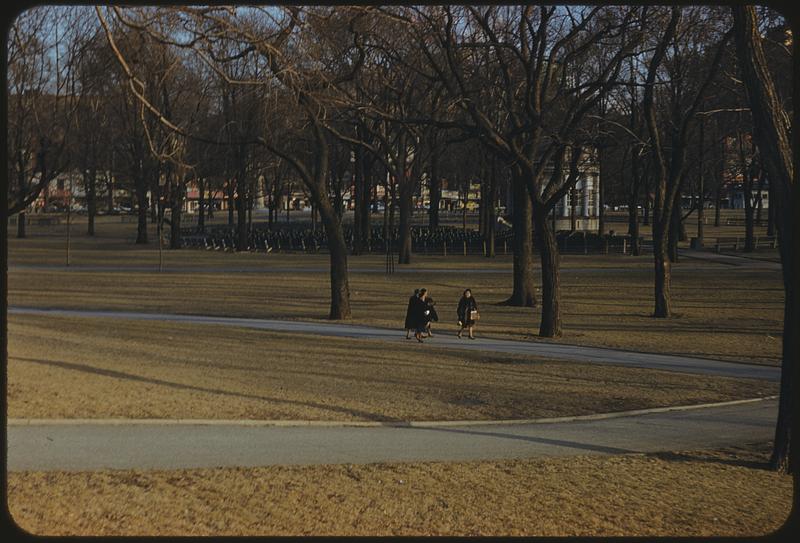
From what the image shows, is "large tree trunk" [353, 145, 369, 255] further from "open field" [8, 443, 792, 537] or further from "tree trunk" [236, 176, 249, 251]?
"open field" [8, 443, 792, 537]

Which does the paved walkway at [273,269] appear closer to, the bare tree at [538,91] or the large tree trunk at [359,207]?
the large tree trunk at [359,207]

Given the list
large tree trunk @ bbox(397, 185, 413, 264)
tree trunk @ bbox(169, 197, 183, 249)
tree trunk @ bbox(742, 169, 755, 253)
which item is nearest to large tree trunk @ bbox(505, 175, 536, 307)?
large tree trunk @ bbox(397, 185, 413, 264)

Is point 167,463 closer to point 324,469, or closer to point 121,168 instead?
point 324,469

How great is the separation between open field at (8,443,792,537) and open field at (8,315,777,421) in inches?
131

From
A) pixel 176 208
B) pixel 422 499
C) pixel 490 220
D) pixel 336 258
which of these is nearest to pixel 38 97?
pixel 336 258

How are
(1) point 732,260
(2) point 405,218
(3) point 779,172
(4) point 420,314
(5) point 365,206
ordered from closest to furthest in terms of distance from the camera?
(3) point 779,172
(4) point 420,314
(2) point 405,218
(1) point 732,260
(5) point 365,206

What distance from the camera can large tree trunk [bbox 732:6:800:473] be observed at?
9586 mm

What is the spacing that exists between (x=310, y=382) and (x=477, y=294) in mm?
19834

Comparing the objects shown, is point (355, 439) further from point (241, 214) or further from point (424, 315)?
point (241, 214)

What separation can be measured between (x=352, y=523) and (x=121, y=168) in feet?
220

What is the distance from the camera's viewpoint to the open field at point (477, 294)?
79.8ft

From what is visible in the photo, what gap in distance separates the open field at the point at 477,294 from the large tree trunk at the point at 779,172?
33.8 ft

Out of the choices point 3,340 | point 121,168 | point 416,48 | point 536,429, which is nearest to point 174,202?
point 121,168

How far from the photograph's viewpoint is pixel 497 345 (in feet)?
70.3
